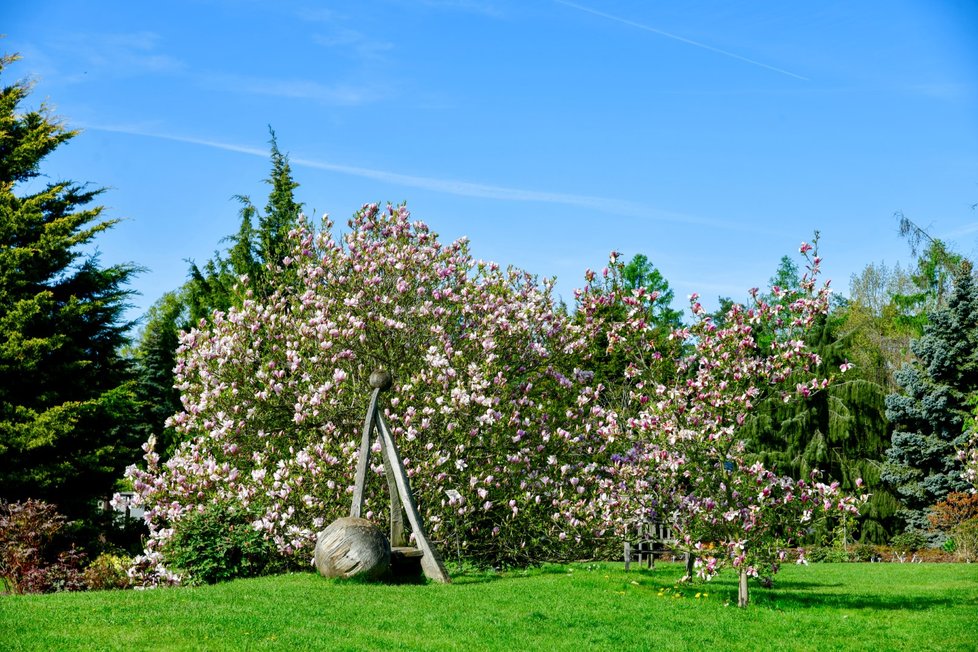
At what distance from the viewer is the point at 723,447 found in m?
13.0

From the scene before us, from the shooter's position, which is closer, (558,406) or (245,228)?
(558,406)

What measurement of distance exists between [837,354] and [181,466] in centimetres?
2460

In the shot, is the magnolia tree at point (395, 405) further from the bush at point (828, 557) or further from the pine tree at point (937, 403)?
the pine tree at point (937, 403)

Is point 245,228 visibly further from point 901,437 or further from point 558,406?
point 901,437

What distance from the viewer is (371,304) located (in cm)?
1745

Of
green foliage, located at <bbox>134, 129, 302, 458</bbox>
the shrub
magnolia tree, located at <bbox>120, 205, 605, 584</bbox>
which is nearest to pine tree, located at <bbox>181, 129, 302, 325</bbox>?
green foliage, located at <bbox>134, 129, 302, 458</bbox>

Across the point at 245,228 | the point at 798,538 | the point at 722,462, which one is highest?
the point at 245,228

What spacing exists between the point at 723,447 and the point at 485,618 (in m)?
4.66

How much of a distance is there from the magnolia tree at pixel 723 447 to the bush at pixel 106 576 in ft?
32.9

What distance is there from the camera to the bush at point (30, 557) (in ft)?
53.2

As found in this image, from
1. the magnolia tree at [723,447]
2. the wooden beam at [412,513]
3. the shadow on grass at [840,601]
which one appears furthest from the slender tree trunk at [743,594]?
the wooden beam at [412,513]

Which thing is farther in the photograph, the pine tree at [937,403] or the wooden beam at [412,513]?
the pine tree at [937,403]

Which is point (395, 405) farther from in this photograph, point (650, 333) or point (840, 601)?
point (840, 601)

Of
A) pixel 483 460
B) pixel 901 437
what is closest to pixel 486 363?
pixel 483 460
